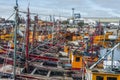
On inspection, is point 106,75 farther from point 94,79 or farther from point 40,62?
point 40,62

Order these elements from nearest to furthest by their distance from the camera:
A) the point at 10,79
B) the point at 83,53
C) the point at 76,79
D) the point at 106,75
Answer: the point at 106,75 < the point at 10,79 < the point at 76,79 < the point at 83,53

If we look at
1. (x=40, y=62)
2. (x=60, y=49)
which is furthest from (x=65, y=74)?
(x=60, y=49)

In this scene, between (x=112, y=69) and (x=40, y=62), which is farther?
(x=40, y=62)

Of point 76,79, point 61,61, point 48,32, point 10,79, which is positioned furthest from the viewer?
point 48,32

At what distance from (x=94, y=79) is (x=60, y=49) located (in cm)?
2886

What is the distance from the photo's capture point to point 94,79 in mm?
20656

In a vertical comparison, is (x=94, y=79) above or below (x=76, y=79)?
above

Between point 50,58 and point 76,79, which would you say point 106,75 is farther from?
point 50,58

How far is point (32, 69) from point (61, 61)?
24.5 feet

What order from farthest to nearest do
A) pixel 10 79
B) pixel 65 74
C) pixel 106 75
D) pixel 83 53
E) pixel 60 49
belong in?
pixel 60 49
pixel 83 53
pixel 65 74
pixel 10 79
pixel 106 75

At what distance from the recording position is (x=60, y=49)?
49.4 meters

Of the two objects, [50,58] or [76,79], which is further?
[50,58]

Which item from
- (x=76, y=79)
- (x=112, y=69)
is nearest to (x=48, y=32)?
(x=76, y=79)

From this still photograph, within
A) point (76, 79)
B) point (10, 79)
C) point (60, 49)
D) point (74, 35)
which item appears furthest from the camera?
point (74, 35)
